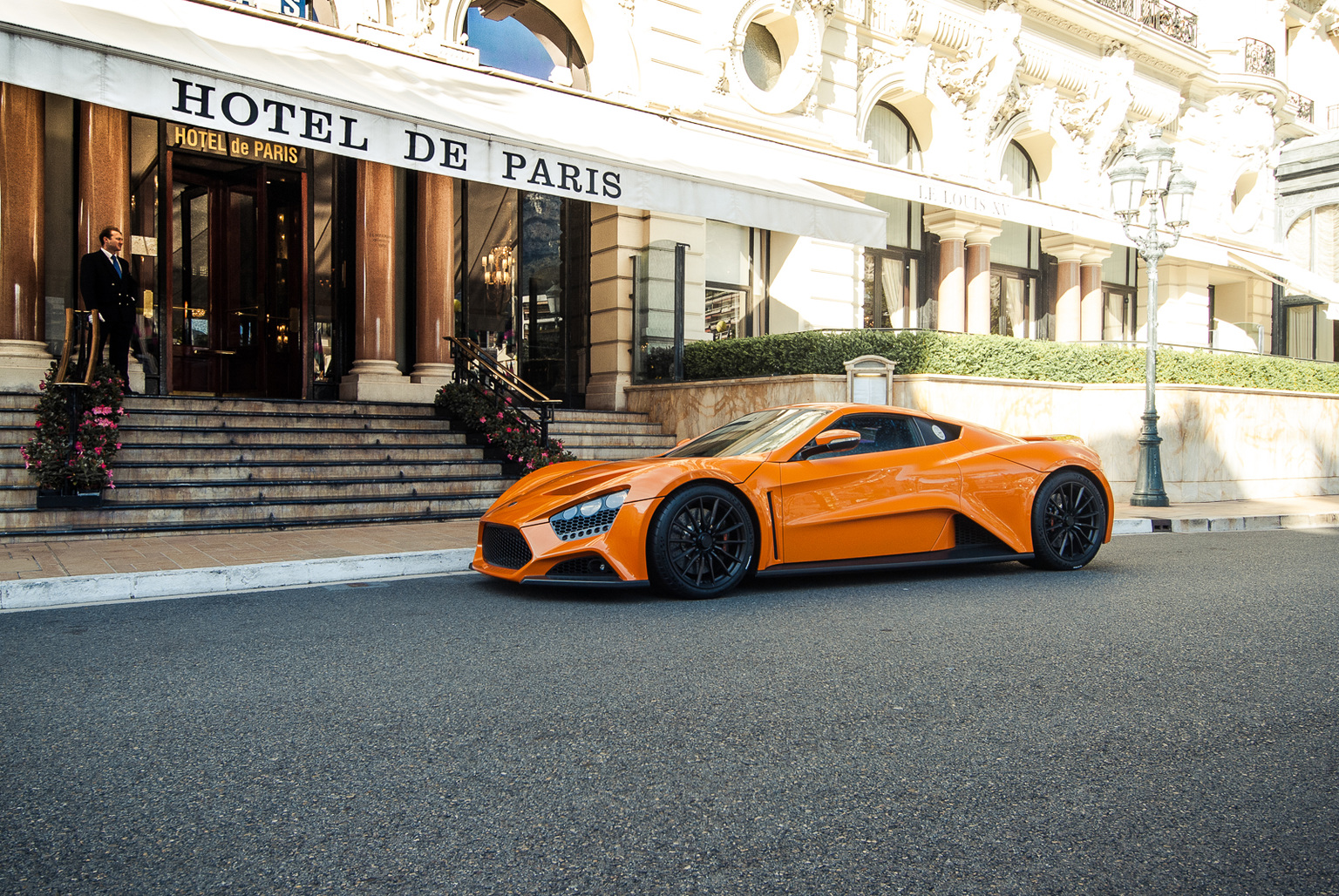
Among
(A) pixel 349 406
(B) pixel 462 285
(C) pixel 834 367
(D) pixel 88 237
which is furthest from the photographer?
(B) pixel 462 285

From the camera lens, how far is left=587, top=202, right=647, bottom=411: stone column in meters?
15.4

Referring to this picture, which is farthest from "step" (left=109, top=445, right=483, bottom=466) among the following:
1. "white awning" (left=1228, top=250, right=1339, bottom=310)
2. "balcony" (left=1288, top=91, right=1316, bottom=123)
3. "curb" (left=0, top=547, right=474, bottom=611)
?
"balcony" (left=1288, top=91, right=1316, bottom=123)

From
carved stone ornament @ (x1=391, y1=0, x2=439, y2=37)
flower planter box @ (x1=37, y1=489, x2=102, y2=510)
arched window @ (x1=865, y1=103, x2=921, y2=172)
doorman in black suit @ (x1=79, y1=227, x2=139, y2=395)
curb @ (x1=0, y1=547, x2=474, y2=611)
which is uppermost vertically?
arched window @ (x1=865, y1=103, x2=921, y2=172)

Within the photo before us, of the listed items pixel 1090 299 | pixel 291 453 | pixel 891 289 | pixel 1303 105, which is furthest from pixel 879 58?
pixel 1303 105

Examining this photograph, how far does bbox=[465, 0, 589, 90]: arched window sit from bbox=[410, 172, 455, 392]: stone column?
306 centimetres

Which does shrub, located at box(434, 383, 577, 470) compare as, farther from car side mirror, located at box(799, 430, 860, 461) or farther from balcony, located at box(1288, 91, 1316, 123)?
balcony, located at box(1288, 91, 1316, 123)

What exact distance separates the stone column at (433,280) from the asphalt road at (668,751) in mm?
7792

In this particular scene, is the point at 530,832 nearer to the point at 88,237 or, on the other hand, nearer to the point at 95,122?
the point at 88,237

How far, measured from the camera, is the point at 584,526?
18.9ft

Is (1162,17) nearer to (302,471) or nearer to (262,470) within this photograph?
(302,471)

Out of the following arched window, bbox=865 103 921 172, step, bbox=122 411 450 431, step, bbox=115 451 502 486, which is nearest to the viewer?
step, bbox=115 451 502 486

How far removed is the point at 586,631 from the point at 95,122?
956cm

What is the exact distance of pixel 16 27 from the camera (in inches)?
279

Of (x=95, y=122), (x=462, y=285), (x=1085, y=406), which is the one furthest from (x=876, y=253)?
(x=95, y=122)
